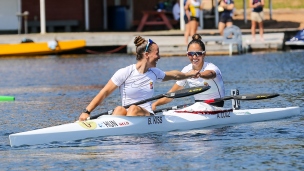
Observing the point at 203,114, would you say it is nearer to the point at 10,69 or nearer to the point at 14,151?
the point at 14,151

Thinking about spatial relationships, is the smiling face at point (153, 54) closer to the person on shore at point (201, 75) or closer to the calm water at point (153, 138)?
the person on shore at point (201, 75)

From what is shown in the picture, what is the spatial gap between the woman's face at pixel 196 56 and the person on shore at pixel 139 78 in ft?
1.56

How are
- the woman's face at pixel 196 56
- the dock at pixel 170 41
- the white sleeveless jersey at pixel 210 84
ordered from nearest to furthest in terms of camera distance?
the woman's face at pixel 196 56
the white sleeveless jersey at pixel 210 84
the dock at pixel 170 41

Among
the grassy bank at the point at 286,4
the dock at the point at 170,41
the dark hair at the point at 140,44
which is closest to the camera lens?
the dark hair at the point at 140,44

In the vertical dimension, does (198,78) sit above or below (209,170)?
above

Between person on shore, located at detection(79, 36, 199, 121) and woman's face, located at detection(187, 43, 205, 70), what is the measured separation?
48 centimetres

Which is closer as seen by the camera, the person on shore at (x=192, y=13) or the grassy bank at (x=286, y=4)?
the person on shore at (x=192, y=13)

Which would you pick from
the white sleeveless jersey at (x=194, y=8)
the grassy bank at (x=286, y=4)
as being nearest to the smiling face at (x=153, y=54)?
the white sleeveless jersey at (x=194, y=8)

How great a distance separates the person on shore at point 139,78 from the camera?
12555 mm

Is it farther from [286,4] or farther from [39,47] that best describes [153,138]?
[286,4]

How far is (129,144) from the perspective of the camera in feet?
39.8

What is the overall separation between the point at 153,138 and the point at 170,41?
62.5ft

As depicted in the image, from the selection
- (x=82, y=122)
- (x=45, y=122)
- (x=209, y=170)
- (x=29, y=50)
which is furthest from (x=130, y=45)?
(x=209, y=170)

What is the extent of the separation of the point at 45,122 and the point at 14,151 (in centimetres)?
321
